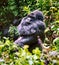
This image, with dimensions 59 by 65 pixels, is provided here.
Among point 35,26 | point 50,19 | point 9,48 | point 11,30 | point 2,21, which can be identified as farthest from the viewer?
point 2,21

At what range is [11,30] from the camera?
26.4 ft

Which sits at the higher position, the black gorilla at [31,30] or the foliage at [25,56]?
the foliage at [25,56]

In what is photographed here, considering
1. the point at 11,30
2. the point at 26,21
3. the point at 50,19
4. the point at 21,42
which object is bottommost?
the point at 11,30

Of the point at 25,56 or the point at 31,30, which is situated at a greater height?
the point at 25,56

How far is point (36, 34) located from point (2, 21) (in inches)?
229

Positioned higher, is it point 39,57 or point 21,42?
point 39,57

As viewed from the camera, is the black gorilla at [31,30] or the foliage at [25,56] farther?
the black gorilla at [31,30]

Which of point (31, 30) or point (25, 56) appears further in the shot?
point (31, 30)

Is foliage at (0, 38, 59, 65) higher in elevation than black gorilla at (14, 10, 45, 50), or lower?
higher

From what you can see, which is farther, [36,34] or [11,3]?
[11,3]

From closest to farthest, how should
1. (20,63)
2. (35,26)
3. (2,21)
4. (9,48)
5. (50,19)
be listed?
(20,63)
(9,48)
(35,26)
(50,19)
(2,21)

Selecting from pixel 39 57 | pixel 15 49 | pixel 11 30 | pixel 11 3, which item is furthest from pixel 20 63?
pixel 11 3

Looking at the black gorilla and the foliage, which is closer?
the foliage

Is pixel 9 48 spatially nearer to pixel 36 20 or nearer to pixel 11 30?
pixel 36 20
